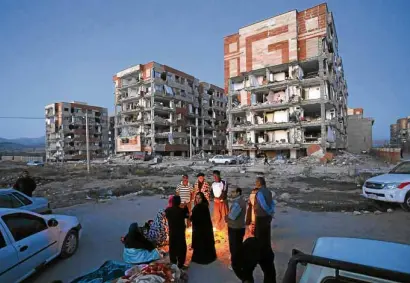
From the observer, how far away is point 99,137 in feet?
236

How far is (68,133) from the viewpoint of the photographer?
66188 mm

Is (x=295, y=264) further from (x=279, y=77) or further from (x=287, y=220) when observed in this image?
(x=279, y=77)

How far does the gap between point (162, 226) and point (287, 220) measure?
4.11 meters

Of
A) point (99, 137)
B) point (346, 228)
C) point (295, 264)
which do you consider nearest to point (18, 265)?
point (295, 264)

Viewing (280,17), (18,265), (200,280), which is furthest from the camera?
(280,17)

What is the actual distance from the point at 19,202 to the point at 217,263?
5.42 meters

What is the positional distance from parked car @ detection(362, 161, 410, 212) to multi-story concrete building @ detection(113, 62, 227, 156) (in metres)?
39.7

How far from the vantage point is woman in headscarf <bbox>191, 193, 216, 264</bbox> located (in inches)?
181

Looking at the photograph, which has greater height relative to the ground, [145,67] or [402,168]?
[145,67]

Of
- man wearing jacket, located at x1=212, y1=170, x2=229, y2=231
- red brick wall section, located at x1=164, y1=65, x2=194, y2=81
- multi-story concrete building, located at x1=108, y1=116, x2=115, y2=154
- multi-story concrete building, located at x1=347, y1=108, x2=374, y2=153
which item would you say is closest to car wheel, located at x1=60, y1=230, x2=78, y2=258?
man wearing jacket, located at x1=212, y1=170, x2=229, y2=231

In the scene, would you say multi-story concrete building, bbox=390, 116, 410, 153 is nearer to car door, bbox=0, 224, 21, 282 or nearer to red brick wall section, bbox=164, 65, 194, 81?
red brick wall section, bbox=164, 65, 194, 81

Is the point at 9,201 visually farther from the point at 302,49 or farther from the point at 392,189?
the point at 302,49

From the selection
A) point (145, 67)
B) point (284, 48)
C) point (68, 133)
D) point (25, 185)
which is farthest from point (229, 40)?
point (68, 133)

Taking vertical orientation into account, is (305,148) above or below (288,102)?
below
